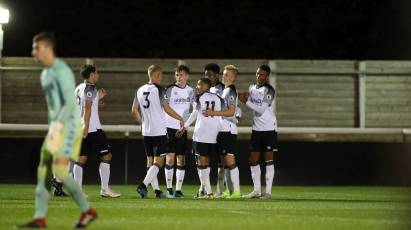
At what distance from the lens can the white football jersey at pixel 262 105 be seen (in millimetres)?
18266

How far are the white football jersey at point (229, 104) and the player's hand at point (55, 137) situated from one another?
21.5ft

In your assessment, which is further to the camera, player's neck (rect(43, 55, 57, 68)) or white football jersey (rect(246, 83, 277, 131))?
white football jersey (rect(246, 83, 277, 131))

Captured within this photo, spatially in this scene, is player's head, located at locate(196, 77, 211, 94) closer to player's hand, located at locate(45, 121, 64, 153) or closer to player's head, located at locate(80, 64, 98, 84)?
player's head, located at locate(80, 64, 98, 84)

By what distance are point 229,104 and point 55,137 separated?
6579 millimetres

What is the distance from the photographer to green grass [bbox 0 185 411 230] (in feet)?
42.5

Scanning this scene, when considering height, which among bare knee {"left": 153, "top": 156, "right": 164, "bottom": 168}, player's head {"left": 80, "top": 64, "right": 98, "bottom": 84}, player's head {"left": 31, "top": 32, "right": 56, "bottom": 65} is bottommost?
bare knee {"left": 153, "top": 156, "right": 164, "bottom": 168}

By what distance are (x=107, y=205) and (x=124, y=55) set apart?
2262 centimetres

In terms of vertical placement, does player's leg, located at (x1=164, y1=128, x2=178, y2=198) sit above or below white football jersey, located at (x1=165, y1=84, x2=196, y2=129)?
below

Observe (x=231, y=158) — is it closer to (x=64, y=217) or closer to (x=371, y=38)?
(x=64, y=217)

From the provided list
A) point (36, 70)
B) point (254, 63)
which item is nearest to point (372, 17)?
point (254, 63)

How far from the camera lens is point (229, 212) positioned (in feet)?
48.6

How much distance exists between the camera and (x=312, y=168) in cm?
2434

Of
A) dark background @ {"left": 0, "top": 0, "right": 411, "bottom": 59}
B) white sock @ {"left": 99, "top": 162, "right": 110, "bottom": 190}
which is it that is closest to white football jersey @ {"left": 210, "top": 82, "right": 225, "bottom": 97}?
white sock @ {"left": 99, "top": 162, "right": 110, "bottom": 190}

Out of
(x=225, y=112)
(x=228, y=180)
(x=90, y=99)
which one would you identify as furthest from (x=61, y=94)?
(x=228, y=180)
